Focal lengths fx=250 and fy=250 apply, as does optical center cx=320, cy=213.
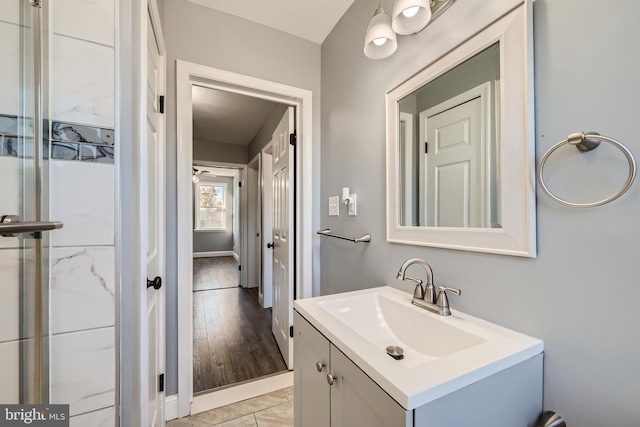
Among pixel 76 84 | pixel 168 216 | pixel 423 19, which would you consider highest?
pixel 423 19

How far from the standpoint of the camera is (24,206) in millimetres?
601

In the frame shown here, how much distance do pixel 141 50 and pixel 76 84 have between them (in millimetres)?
288

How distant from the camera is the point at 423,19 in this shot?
0.94 metres

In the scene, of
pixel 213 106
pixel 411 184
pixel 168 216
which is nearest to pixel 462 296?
pixel 411 184

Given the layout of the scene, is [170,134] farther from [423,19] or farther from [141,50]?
[423,19]

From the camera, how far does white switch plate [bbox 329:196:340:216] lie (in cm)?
171

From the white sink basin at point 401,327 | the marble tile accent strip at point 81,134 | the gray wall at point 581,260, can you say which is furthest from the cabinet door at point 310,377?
the marble tile accent strip at point 81,134

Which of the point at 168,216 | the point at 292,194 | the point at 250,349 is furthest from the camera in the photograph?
the point at 250,349

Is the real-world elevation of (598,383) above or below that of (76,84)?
below

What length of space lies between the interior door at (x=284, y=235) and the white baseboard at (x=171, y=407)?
2.53 ft

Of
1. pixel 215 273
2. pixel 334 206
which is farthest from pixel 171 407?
pixel 215 273

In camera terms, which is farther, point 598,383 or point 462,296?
point 462,296

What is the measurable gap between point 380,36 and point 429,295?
107cm

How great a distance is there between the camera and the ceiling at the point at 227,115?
2742 mm
